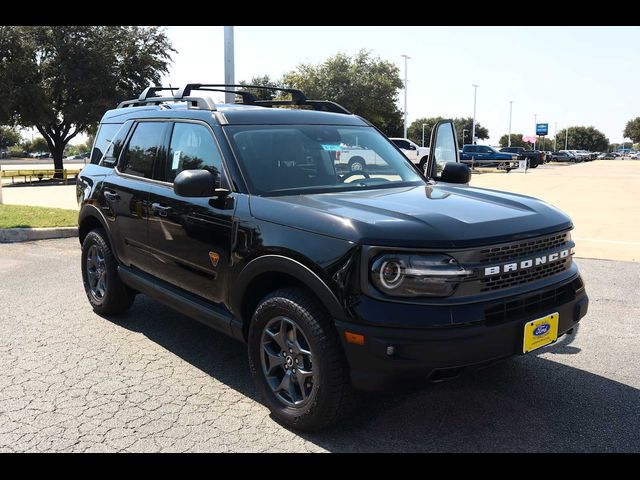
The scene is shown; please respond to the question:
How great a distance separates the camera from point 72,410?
138 inches

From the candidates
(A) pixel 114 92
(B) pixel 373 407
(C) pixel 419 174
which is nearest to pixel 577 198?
(C) pixel 419 174

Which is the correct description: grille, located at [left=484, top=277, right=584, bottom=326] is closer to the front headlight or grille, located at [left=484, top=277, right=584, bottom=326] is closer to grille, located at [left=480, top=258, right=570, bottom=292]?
grille, located at [left=480, top=258, right=570, bottom=292]

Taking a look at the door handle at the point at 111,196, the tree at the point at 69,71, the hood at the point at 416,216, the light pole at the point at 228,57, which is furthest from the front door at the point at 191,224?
the tree at the point at 69,71

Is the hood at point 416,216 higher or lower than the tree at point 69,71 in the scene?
lower

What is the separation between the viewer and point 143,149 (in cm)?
473

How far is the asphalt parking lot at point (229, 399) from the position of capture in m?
3.14

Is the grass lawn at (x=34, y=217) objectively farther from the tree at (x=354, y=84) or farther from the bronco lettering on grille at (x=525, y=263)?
the tree at (x=354, y=84)

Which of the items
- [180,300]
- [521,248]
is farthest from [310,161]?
[521,248]

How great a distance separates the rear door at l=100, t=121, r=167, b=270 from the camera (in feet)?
14.8

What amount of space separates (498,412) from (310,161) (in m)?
2.02

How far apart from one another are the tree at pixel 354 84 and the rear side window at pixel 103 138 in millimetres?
44795

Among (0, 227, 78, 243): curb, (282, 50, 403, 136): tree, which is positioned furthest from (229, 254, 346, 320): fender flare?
(282, 50, 403, 136): tree
